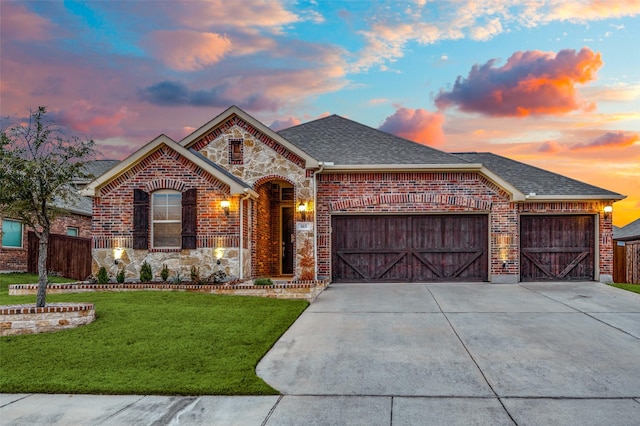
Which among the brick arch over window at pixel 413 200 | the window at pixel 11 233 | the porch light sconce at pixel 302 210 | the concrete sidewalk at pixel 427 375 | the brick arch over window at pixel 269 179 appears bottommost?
the concrete sidewalk at pixel 427 375

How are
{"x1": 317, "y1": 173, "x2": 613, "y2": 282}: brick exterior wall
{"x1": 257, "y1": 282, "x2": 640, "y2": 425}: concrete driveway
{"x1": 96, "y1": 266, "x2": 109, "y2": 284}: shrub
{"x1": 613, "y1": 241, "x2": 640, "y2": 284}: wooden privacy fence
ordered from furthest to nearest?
1. {"x1": 613, "y1": 241, "x2": 640, "y2": 284}: wooden privacy fence
2. {"x1": 317, "y1": 173, "x2": 613, "y2": 282}: brick exterior wall
3. {"x1": 96, "y1": 266, "x2": 109, "y2": 284}: shrub
4. {"x1": 257, "y1": 282, "x2": 640, "y2": 425}: concrete driveway

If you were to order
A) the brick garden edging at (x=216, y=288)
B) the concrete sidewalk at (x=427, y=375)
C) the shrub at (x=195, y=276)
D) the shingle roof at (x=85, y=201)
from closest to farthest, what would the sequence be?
the concrete sidewalk at (x=427, y=375) → the brick garden edging at (x=216, y=288) → the shrub at (x=195, y=276) → the shingle roof at (x=85, y=201)

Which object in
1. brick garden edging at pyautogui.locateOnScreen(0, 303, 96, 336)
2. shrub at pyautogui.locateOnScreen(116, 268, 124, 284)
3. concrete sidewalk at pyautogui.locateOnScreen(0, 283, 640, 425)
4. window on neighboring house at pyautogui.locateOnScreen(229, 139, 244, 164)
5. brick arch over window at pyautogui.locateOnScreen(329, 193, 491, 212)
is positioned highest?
window on neighboring house at pyautogui.locateOnScreen(229, 139, 244, 164)

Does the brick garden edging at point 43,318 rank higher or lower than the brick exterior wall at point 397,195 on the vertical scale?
lower

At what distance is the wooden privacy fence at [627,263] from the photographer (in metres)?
18.5

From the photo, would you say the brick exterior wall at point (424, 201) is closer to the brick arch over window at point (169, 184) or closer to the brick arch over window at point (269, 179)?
the brick arch over window at point (269, 179)

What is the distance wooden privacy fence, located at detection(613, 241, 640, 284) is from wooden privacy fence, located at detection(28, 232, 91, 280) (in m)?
19.8

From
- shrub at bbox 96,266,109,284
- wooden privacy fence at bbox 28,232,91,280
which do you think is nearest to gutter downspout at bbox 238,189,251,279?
shrub at bbox 96,266,109,284

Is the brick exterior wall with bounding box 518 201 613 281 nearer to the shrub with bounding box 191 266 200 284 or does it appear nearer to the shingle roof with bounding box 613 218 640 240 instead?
the shrub with bounding box 191 266 200 284

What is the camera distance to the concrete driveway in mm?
5840

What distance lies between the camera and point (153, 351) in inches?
318

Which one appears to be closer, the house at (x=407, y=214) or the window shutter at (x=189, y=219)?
the window shutter at (x=189, y=219)

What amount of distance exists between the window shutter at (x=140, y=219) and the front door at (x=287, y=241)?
514cm

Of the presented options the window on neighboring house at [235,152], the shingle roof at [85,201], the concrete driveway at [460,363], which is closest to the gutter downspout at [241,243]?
the window on neighboring house at [235,152]
